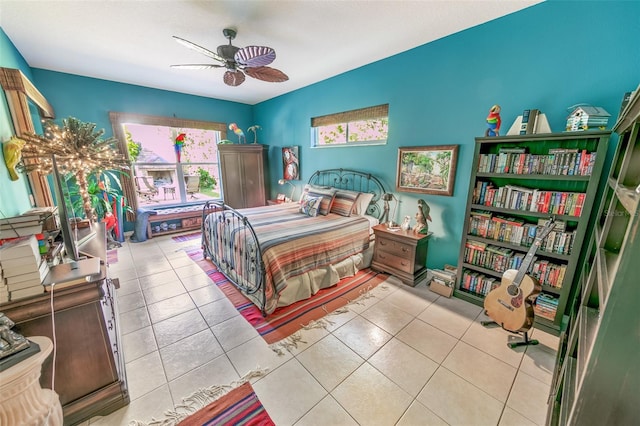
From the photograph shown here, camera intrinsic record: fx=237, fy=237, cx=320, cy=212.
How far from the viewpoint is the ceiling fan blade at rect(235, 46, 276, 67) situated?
2014 mm

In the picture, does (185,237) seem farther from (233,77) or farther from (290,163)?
(233,77)

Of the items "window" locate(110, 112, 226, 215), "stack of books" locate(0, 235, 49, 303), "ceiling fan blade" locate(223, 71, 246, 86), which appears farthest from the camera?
"window" locate(110, 112, 226, 215)

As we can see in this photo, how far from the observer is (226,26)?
2.43 metres

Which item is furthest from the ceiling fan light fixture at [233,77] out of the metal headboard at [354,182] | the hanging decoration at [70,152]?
the metal headboard at [354,182]

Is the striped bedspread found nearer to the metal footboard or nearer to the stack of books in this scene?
the metal footboard

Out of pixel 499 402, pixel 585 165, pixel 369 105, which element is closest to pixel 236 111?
pixel 369 105

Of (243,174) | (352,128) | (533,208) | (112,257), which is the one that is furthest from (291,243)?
(243,174)

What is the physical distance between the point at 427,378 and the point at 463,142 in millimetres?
2367

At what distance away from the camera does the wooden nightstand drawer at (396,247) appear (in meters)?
2.81

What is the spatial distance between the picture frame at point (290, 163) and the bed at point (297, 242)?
1.01 meters

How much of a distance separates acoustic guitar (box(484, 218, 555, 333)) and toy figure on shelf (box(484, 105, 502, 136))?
37.6 inches

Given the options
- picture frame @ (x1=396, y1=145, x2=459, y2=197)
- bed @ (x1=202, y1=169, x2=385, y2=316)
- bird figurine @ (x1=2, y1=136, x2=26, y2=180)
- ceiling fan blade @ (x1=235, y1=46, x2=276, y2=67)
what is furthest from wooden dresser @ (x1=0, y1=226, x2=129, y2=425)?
picture frame @ (x1=396, y1=145, x2=459, y2=197)

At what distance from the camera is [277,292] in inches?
89.1

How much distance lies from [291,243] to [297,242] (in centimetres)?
8
